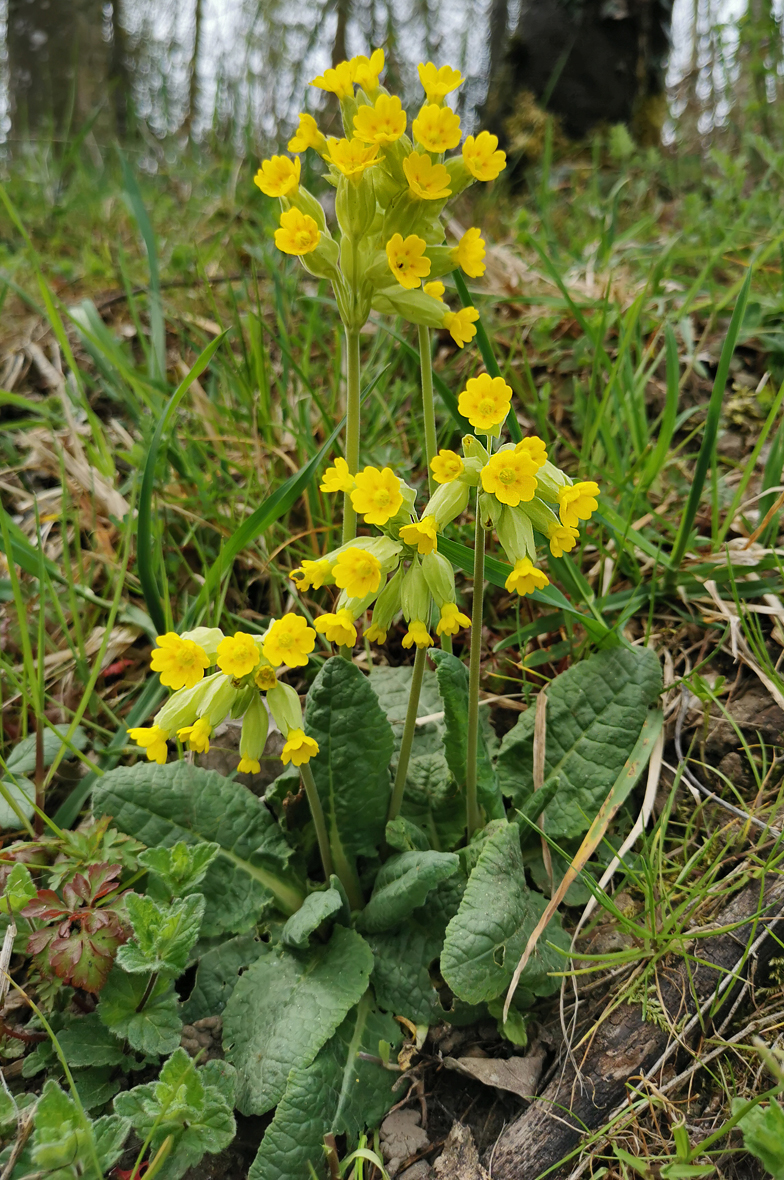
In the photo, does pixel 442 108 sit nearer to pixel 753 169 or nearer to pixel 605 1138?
pixel 605 1138

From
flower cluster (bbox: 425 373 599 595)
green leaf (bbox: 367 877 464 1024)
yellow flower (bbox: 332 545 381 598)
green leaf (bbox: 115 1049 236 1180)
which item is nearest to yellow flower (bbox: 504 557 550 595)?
flower cluster (bbox: 425 373 599 595)

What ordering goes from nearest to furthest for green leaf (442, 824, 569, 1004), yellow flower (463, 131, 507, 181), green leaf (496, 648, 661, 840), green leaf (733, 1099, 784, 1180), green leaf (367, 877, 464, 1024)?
green leaf (733, 1099, 784, 1180) < green leaf (442, 824, 569, 1004) < yellow flower (463, 131, 507, 181) < green leaf (367, 877, 464, 1024) < green leaf (496, 648, 661, 840)

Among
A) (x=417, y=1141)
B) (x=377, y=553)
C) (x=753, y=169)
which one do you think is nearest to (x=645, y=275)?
(x=753, y=169)

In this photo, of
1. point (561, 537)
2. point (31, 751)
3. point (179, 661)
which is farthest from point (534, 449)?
point (31, 751)

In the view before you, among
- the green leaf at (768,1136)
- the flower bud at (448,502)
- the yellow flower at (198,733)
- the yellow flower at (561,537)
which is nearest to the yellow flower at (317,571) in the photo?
the flower bud at (448,502)

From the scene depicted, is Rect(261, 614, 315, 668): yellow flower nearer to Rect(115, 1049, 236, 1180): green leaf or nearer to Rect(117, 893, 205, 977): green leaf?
Rect(117, 893, 205, 977): green leaf

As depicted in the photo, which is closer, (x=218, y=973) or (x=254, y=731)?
(x=254, y=731)

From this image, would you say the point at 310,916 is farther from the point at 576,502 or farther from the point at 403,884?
the point at 576,502
